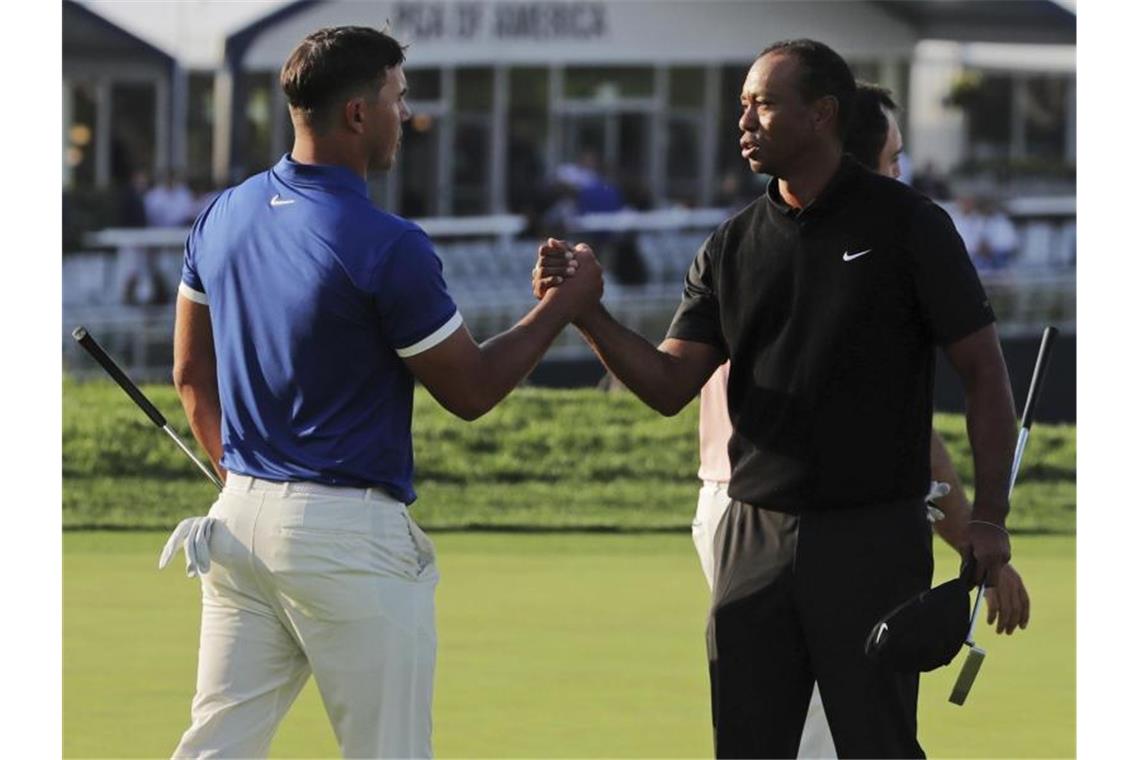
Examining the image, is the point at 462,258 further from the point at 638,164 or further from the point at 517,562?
the point at 517,562

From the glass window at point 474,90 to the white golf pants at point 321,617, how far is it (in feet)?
85.6

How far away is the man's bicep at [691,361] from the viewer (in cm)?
507

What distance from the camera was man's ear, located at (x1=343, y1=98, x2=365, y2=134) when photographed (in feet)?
15.4

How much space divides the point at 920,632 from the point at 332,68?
165cm

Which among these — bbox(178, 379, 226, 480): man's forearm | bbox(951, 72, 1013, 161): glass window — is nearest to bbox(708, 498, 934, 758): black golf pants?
bbox(178, 379, 226, 480): man's forearm

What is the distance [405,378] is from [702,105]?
2716 cm

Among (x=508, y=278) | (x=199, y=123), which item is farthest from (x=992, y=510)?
(x=199, y=123)

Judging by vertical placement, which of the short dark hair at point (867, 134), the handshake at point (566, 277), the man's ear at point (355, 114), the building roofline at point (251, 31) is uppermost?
the building roofline at point (251, 31)

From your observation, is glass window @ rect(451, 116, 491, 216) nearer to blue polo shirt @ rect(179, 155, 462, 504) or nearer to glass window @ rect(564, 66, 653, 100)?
glass window @ rect(564, 66, 653, 100)

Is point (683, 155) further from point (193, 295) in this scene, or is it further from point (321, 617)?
point (321, 617)

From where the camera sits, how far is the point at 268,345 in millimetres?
4680

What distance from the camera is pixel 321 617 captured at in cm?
466

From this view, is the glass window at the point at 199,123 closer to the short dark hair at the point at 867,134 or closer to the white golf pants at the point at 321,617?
the short dark hair at the point at 867,134

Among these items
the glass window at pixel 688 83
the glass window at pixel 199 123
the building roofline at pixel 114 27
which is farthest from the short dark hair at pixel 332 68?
the glass window at pixel 688 83
